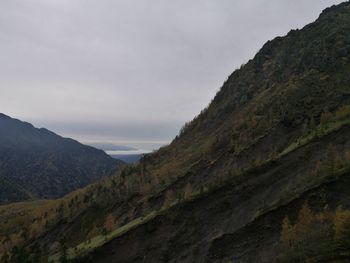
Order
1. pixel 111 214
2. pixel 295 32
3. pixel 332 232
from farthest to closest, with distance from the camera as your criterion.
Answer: pixel 295 32, pixel 111 214, pixel 332 232

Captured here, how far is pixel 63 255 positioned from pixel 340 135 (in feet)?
199

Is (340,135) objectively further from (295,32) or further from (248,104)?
(295,32)

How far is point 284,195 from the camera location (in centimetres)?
7088

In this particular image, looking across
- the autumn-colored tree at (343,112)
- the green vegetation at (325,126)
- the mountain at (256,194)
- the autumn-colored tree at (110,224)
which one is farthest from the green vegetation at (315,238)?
the autumn-colored tree at (110,224)

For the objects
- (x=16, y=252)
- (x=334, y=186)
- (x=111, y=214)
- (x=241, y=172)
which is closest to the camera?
(x=334, y=186)

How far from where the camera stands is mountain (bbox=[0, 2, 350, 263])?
63094 mm

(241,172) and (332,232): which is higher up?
(241,172)

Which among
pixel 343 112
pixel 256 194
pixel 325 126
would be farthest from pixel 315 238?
pixel 343 112

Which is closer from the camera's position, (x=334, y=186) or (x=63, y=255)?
(x=334, y=186)

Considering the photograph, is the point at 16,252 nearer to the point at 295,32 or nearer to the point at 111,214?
the point at 111,214

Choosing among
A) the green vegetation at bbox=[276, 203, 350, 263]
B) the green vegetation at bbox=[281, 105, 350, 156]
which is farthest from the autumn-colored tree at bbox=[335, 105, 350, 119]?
the green vegetation at bbox=[276, 203, 350, 263]

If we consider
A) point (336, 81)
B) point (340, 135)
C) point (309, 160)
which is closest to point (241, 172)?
point (309, 160)

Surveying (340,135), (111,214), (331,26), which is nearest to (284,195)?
(340,135)

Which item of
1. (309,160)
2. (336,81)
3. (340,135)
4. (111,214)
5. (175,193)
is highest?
(336,81)
